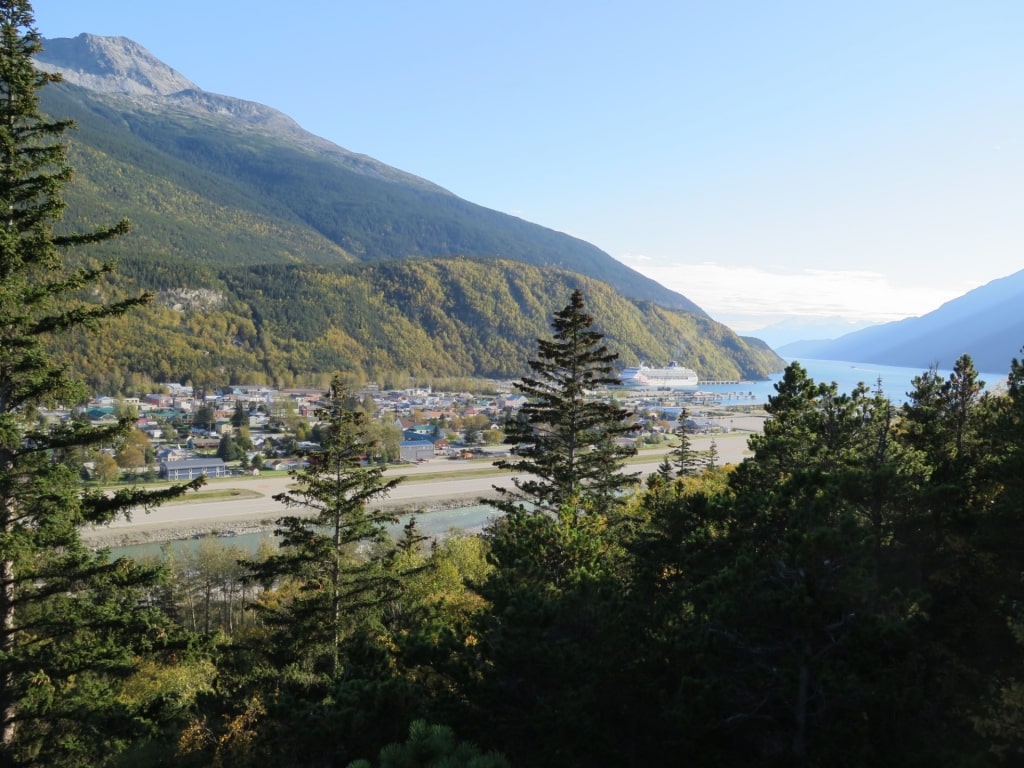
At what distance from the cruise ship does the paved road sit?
10422cm

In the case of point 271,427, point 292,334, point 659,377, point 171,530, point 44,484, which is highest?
point 292,334

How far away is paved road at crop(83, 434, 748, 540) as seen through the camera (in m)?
44.7

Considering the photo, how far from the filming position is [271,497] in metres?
39.3

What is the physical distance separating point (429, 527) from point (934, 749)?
41163 millimetres

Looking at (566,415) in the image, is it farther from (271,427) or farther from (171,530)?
(271,427)

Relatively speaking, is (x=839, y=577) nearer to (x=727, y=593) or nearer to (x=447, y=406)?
(x=727, y=593)

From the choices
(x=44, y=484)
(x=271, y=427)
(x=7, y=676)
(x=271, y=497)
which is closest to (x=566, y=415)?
(x=44, y=484)

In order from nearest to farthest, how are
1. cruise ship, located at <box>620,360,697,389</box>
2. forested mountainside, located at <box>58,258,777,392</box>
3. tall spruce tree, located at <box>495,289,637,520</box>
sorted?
tall spruce tree, located at <box>495,289,637,520</box> < forested mountainside, located at <box>58,258,777,392</box> < cruise ship, located at <box>620,360,697,389</box>

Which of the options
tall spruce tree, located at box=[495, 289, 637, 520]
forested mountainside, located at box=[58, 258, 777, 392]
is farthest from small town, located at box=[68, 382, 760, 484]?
tall spruce tree, located at box=[495, 289, 637, 520]

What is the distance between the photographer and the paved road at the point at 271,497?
147 feet

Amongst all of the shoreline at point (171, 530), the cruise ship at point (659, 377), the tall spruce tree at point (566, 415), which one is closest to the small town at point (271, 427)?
the shoreline at point (171, 530)

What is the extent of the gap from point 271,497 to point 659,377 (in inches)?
6397

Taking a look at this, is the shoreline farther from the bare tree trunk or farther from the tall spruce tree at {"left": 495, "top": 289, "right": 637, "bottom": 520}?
the bare tree trunk

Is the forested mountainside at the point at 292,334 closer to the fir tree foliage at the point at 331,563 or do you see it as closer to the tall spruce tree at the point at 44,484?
the fir tree foliage at the point at 331,563
